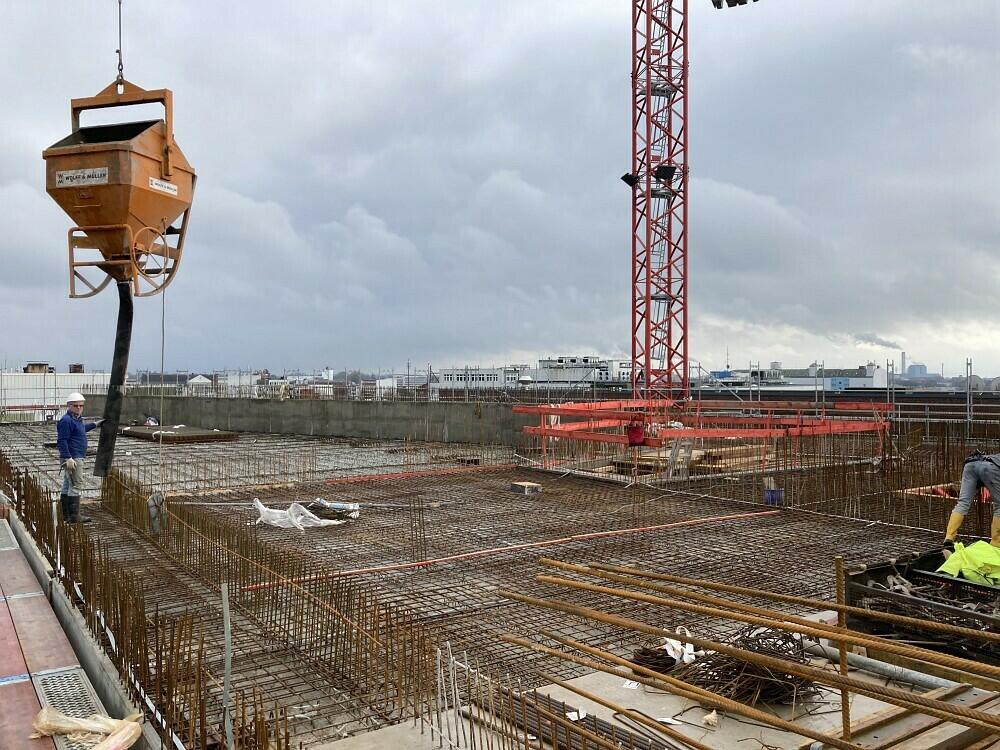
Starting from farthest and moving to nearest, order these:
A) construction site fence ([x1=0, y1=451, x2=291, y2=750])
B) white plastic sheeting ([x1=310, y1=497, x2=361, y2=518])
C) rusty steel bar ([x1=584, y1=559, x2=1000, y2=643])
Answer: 1. white plastic sheeting ([x1=310, y1=497, x2=361, y2=518])
2. construction site fence ([x1=0, y1=451, x2=291, y2=750])
3. rusty steel bar ([x1=584, y1=559, x2=1000, y2=643])

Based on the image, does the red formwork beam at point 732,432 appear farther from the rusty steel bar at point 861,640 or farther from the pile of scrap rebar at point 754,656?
the rusty steel bar at point 861,640

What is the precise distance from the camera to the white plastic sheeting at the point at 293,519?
10070 millimetres

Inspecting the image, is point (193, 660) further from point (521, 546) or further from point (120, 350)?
point (120, 350)

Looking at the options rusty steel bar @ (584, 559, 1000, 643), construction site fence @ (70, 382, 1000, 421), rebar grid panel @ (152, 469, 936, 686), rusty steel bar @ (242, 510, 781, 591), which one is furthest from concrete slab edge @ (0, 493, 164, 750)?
construction site fence @ (70, 382, 1000, 421)

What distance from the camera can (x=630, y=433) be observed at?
13.7 meters

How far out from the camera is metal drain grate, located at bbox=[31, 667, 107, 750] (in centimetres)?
397

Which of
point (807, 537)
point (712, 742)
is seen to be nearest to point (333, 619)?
point (712, 742)

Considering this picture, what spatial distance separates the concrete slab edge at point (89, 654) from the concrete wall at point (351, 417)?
14.4 m

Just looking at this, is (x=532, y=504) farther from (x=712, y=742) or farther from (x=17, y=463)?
(x=17, y=463)

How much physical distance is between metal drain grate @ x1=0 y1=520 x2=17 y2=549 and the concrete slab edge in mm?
997

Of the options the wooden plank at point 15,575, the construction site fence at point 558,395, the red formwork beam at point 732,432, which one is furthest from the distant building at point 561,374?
the wooden plank at point 15,575

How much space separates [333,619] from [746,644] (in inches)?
113

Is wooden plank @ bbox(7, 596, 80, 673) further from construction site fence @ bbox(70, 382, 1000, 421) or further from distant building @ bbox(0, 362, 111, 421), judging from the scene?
distant building @ bbox(0, 362, 111, 421)

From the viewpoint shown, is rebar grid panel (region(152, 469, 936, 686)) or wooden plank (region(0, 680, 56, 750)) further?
rebar grid panel (region(152, 469, 936, 686))
